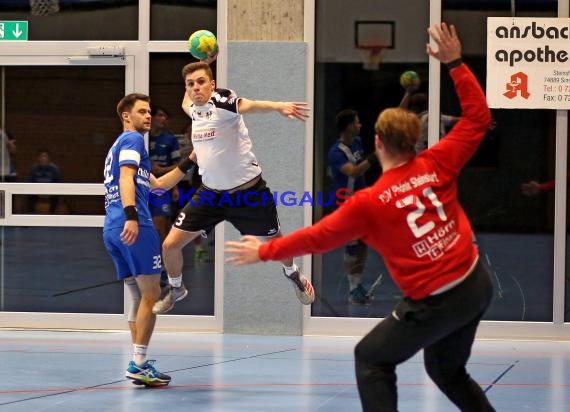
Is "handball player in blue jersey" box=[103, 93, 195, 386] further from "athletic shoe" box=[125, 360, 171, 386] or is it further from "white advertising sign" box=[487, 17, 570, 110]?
"white advertising sign" box=[487, 17, 570, 110]

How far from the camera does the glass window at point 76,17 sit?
11.7 m

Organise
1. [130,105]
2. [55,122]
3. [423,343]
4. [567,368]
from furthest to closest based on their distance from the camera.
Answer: [55,122]
[567,368]
[130,105]
[423,343]

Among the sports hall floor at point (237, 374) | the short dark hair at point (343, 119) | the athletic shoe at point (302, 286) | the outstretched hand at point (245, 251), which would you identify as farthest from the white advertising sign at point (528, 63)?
the outstretched hand at point (245, 251)

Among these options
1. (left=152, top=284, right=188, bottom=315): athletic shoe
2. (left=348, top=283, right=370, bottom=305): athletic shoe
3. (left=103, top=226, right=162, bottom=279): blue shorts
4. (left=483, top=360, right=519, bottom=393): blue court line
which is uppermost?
(left=103, top=226, right=162, bottom=279): blue shorts

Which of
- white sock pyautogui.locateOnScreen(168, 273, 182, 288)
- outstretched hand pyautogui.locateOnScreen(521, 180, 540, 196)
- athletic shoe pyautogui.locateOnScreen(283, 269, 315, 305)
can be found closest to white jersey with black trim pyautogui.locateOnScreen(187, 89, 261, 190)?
white sock pyautogui.locateOnScreen(168, 273, 182, 288)

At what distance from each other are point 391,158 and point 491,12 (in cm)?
613

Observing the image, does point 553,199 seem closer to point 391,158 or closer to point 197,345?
point 197,345

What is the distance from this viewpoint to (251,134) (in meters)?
11.5

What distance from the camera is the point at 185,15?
11.6m

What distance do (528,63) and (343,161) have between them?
207cm

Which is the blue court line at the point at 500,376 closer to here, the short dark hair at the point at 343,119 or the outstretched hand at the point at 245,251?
the short dark hair at the point at 343,119

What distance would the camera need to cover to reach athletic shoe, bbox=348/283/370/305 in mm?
11672

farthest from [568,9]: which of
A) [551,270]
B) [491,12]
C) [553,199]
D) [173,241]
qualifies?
[173,241]

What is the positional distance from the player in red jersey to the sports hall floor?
7.27 feet
